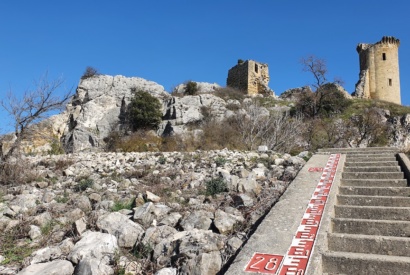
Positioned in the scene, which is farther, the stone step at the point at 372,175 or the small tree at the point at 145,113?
the small tree at the point at 145,113

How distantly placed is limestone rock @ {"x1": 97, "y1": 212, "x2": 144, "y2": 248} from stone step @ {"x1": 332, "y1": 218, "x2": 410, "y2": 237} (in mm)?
2257

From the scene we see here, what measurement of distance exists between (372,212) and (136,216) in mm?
2981

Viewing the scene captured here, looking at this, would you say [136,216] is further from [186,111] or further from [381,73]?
[381,73]

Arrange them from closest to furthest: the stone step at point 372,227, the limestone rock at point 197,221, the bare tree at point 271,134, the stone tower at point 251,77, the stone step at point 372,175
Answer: the stone step at point 372,227 → the limestone rock at point 197,221 → the stone step at point 372,175 → the bare tree at point 271,134 → the stone tower at point 251,77

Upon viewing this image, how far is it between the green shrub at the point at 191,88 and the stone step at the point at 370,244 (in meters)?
23.4

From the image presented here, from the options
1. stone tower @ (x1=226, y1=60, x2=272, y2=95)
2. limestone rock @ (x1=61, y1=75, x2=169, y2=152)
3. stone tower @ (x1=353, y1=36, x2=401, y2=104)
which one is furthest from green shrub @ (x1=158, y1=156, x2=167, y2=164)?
stone tower @ (x1=353, y1=36, x2=401, y2=104)

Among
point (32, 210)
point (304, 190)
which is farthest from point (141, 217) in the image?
point (304, 190)

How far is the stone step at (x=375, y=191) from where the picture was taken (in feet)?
17.0

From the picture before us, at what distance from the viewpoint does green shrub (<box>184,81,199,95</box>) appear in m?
26.6

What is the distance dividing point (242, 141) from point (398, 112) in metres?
17.3

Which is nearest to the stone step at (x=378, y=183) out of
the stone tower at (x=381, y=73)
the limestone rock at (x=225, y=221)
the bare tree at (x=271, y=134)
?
the limestone rock at (x=225, y=221)

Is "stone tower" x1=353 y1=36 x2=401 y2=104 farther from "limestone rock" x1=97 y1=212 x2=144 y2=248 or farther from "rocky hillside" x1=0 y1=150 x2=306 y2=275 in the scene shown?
"limestone rock" x1=97 y1=212 x2=144 y2=248

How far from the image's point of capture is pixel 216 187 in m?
5.73

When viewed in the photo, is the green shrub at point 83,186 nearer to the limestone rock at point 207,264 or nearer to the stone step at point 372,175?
the limestone rock at point 207,264
